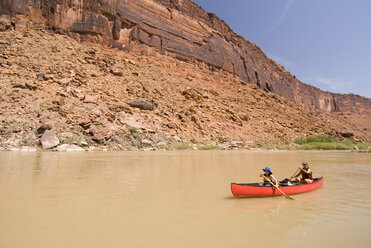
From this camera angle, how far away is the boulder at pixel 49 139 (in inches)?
550

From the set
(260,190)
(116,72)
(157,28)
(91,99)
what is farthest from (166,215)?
(157,28)

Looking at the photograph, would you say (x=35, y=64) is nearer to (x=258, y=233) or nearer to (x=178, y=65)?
(x=178, y=65)

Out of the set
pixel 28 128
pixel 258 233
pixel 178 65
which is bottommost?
pixel 258 233

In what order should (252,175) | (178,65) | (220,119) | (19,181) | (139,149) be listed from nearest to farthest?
(19,181), (252,175), (139,149), (220,119), (178,65)

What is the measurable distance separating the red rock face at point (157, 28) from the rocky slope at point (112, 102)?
1662 mm

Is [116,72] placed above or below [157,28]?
below

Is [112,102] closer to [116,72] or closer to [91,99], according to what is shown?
[91,99]

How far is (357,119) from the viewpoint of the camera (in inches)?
2825

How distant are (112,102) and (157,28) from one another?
15648mm

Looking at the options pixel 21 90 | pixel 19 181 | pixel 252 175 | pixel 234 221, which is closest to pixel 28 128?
pixel 21 90

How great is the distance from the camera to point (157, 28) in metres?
31.7

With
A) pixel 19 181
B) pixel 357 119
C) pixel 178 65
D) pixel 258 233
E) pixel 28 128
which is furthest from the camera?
pixel 357 119

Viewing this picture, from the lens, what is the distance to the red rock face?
2613 centimetres

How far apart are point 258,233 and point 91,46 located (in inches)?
1067
